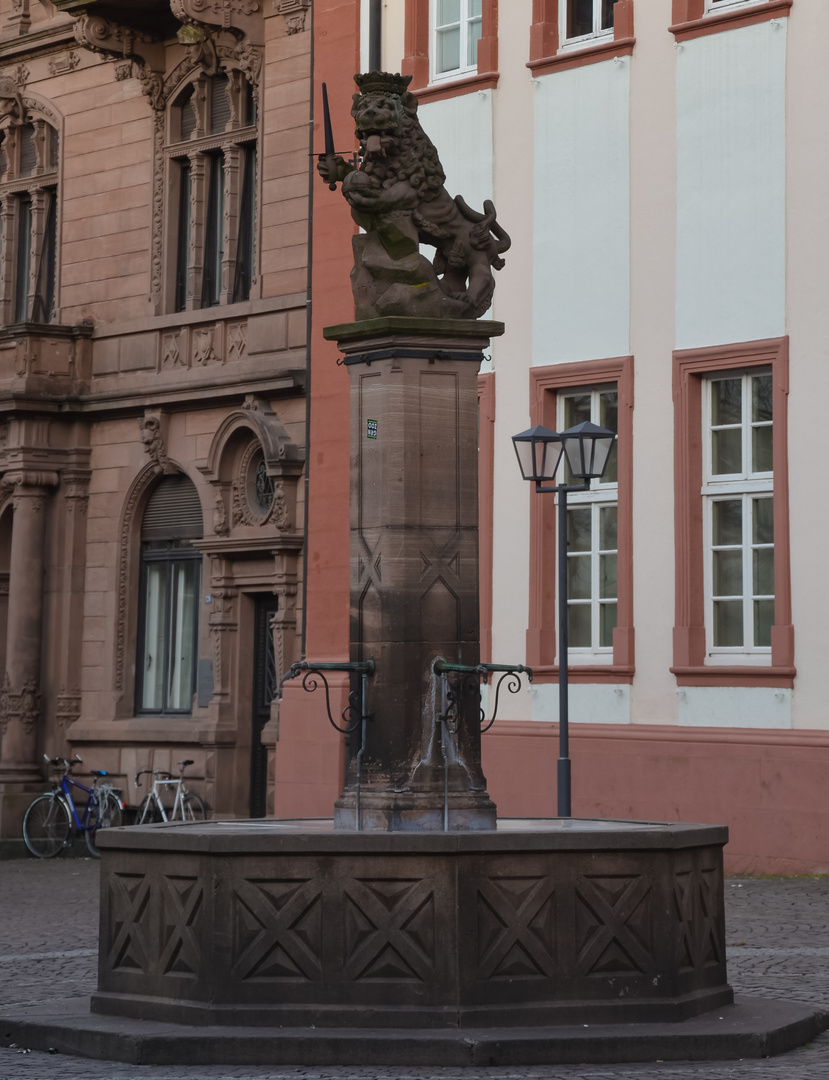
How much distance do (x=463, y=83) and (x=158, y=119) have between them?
563cm

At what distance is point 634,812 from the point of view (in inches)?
692

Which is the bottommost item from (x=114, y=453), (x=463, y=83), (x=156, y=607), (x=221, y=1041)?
(x=221, y=1041)

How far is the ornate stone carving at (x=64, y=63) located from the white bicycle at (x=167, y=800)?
358 inches

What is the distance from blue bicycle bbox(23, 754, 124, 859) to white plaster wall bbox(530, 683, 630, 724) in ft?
20.8

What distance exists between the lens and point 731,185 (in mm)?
17453

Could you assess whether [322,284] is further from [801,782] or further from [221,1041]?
[221,1041]

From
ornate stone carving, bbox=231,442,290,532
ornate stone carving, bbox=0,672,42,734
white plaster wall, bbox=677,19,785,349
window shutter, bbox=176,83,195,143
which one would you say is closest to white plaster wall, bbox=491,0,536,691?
white plaster wall, bbox=677,19,785,349

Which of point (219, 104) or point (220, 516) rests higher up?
point (219, 104)

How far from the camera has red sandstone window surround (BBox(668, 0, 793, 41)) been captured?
17109mm

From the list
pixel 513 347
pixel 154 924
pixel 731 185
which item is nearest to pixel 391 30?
pixel 513 347

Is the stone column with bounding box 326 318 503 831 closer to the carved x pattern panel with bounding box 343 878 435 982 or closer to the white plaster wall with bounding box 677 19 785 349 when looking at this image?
the carved x pattern panel with bounding box 343 878 435 982

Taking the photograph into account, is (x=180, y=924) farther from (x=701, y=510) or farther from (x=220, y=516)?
(x=220, y=516)

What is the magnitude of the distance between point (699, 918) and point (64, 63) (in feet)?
62.4

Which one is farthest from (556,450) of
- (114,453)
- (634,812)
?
(114,453)
